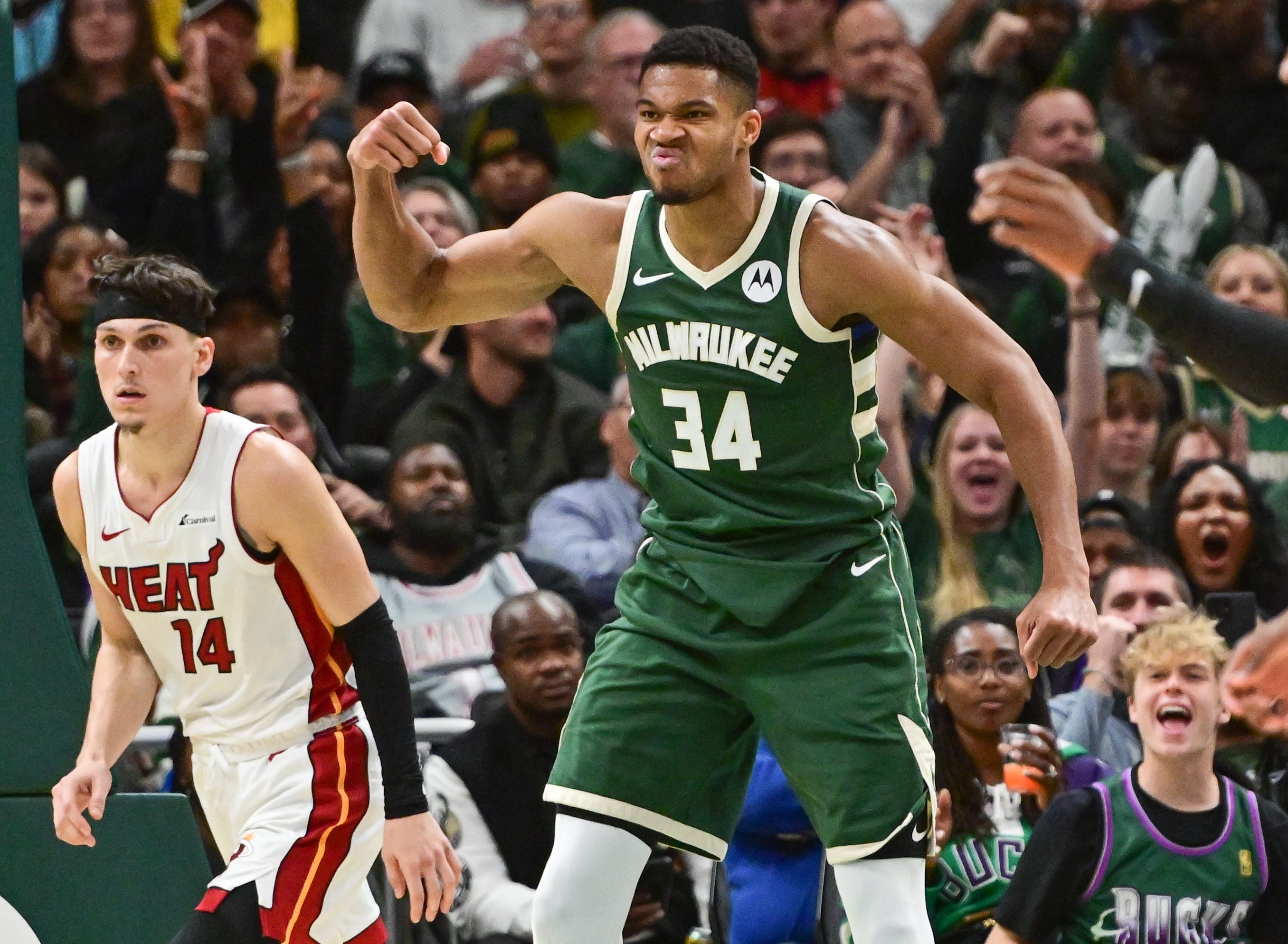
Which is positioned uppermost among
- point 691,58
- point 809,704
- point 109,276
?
point 691,58

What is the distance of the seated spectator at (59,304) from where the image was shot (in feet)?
23.9

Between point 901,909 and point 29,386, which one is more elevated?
point 29,386

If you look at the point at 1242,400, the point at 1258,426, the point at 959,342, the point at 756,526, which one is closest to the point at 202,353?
the point at 756,526

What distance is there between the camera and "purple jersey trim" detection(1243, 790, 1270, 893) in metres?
4.96

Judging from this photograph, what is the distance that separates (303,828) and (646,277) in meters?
1.47

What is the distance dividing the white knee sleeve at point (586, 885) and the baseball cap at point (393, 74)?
5221 millimetres

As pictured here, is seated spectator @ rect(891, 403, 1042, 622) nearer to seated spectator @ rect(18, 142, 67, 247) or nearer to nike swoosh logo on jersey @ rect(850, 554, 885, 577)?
nike swoosh logo on jersey @ rect(850, 554, 885, 577)

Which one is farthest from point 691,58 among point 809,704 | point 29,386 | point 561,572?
point 29,386

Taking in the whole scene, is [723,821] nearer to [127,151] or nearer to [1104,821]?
[1104,821]

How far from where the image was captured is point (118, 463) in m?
4.46

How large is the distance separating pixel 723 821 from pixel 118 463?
1.70 meters

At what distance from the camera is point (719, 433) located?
376 centimetres

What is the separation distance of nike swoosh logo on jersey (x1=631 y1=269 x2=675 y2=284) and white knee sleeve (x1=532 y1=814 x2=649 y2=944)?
1076mm

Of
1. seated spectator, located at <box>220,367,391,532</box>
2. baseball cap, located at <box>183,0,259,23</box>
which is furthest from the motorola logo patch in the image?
baseball cap, located at <box>183,0,259,23</box>
